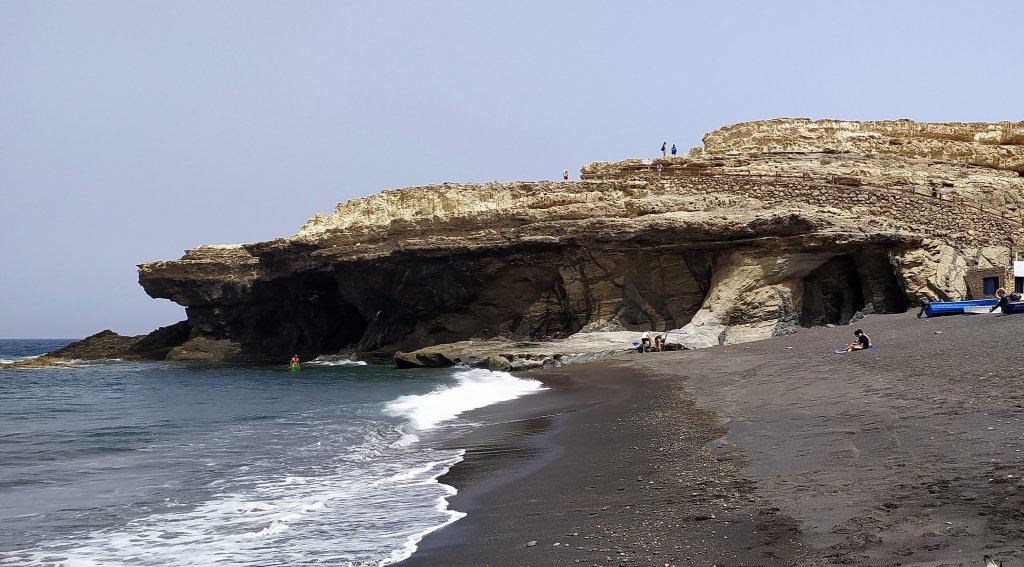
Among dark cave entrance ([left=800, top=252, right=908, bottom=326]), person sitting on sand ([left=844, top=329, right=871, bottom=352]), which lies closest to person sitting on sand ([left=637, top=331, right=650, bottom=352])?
dark cave entrance ([left=800, top=252, right=908, bottom=326])

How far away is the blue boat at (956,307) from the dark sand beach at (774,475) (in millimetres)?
8179

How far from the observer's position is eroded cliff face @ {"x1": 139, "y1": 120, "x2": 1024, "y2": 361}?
2922 cm

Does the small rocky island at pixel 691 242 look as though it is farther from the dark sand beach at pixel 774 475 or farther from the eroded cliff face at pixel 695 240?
the dark sand beach at pixel 774 475

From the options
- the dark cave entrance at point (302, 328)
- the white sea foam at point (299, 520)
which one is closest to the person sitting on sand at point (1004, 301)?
the white sea foam at point (299, 520)

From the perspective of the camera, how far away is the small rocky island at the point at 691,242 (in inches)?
1148

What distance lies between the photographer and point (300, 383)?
27656 millimetres

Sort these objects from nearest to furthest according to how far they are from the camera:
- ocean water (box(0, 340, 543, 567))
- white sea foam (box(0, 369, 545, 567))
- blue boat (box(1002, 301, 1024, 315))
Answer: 1. white sea foam (box(0, 369, 545, 567))
2. ocean water (box(0, 340, 543, 567))
3. blue boat (box(1002, 301, 1024, 315))

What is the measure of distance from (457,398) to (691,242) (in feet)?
50.0

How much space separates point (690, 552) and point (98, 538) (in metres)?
5.31

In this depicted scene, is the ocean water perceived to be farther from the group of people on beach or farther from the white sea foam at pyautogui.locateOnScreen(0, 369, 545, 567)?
the group of people on beach

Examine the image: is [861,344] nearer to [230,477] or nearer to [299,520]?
[230,477]

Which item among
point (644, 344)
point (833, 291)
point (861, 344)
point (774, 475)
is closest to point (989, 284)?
point (833, 291)

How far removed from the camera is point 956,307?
22344 millimetres

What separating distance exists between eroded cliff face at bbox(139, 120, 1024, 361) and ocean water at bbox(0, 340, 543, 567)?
12366mm
